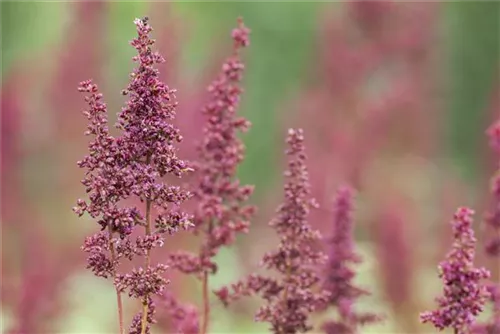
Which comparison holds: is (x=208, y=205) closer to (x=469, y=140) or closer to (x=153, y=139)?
(x=153, y=139)

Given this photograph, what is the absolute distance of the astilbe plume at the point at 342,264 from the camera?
668cm

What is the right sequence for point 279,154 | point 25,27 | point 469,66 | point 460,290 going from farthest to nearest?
1. point 469,66
2. point 25,27
3. point 279,154
4. point 460,290

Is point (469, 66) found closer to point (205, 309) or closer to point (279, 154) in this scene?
point (279, 154)

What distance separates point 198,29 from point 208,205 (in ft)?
102

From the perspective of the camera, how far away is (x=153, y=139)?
492cm

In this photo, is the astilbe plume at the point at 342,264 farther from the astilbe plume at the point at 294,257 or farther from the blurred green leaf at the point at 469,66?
the blurred green leaf at the point at 469,66

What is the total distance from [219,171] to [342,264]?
101cm

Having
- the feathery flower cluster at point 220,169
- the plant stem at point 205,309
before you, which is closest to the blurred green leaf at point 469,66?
the feathery flower cluster at point 220,169

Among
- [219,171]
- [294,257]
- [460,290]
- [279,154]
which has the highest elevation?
[279,154]

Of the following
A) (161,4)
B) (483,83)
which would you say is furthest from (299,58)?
(161,4)

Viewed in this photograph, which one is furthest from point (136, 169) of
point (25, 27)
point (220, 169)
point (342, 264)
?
point (25, 27)

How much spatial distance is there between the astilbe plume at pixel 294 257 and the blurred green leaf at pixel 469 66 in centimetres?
3035

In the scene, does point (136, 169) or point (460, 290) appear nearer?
point (136, 169)

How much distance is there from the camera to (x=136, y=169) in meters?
4.90
